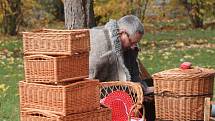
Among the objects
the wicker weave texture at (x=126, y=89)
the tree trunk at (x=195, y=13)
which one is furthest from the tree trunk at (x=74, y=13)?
the tree trunk at (x=195, y=13)

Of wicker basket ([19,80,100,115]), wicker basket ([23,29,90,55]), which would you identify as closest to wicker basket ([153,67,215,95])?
wicker basket ([19,80,100,115])

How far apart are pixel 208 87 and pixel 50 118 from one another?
1237 mm

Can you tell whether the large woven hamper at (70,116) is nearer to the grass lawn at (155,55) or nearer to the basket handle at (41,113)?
the basket handle at (41,113)

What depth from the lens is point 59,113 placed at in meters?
4.87

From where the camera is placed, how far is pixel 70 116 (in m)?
4.89

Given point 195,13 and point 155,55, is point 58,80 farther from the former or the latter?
point 195,13

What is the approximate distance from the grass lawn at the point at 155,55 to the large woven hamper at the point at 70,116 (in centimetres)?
299

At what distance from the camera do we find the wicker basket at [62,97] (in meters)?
4.88

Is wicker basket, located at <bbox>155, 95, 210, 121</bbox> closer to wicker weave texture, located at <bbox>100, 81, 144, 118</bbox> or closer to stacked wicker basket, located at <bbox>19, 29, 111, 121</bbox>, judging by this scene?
wicker weave texture, located at <bbox>100, 81, 144, 118</bbox>

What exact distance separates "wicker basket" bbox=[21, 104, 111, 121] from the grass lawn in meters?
2.99

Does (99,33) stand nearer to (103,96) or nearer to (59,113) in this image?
(103,96)

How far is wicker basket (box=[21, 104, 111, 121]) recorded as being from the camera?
16.0ft

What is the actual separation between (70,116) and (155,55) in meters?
9.64

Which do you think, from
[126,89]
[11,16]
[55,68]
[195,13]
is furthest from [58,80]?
[195,13]
